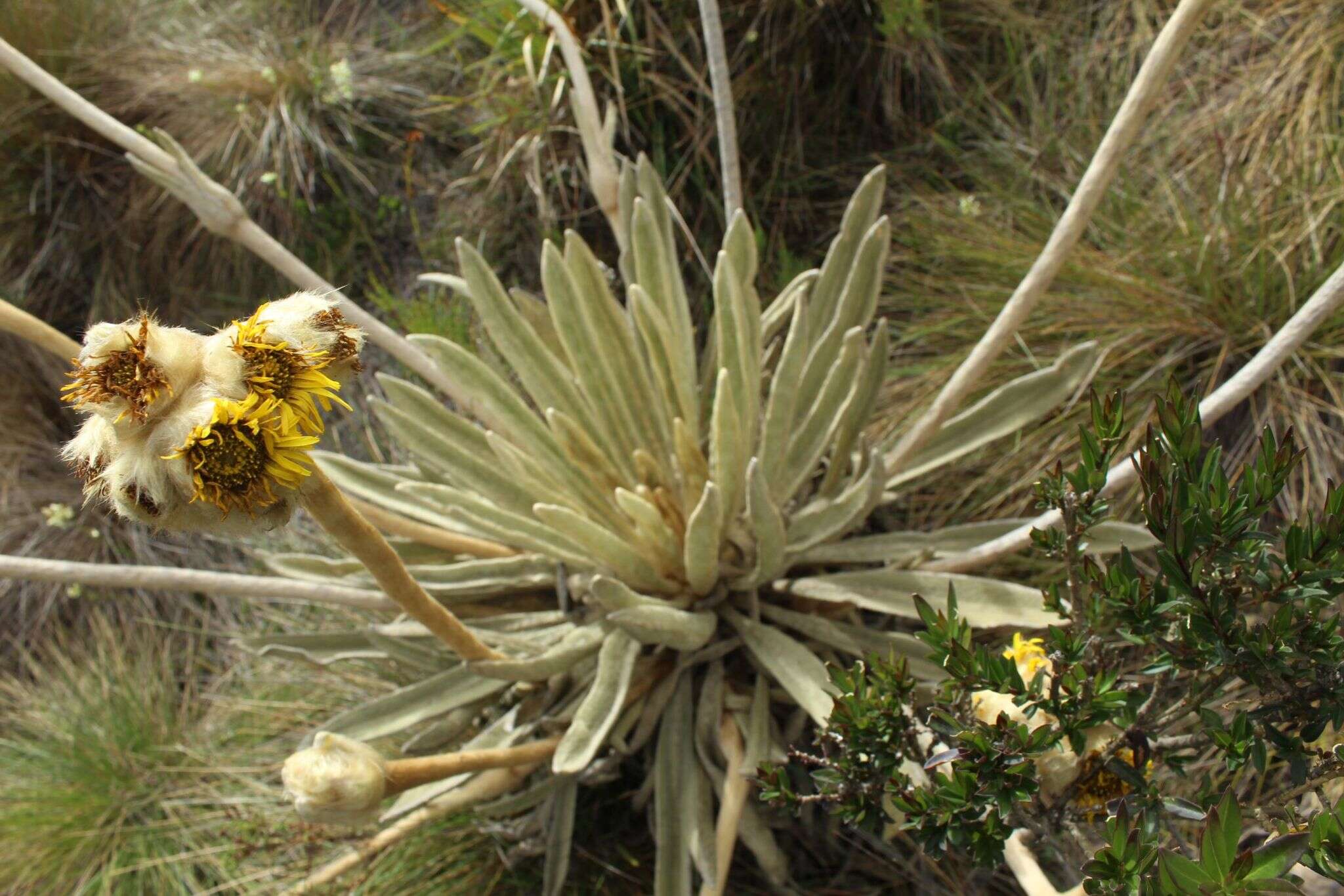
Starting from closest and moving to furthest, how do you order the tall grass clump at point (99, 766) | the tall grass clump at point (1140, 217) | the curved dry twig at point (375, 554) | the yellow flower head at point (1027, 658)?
the curved dry twig at point (375, 554) < the yellow flower head at point (1027, 658) < the tall grass clump at point (1140, 217) < the tall grass clump at point (99, 766)

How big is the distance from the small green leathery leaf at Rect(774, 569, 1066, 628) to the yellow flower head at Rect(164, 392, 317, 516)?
3.20ft

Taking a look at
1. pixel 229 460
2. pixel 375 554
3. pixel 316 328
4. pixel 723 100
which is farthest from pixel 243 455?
pixel 723 100

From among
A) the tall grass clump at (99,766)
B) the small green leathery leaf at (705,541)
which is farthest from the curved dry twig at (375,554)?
the tall grass clump at (99,766)

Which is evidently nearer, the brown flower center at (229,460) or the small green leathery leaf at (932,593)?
the brown flower center at (229,460)

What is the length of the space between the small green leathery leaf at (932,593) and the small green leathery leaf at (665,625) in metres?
0.22

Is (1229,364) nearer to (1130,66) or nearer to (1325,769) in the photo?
(1130,66)

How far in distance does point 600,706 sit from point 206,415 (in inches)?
34.4

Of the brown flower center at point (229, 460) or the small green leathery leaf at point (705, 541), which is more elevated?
the brown flower center at point (229, 460)

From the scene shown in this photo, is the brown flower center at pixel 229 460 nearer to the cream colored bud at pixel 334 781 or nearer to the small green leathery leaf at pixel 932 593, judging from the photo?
the cream colored bud at pixel 334 781

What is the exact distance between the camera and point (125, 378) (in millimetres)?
790

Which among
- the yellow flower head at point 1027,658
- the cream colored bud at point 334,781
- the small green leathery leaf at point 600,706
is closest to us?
the cream colored bud at point 334,781

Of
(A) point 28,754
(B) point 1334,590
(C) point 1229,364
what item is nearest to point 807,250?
(C) point 1229,364

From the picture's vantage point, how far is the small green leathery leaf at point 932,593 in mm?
1530

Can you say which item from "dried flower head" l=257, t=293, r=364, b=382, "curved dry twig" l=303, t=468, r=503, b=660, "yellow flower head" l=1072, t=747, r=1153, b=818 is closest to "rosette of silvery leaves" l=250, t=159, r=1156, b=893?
"curved dry twig" l=303, t=468, r=503, b=660
